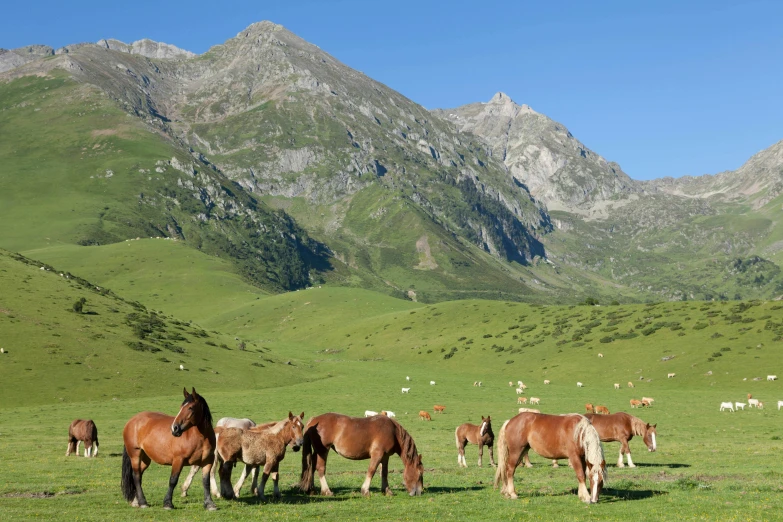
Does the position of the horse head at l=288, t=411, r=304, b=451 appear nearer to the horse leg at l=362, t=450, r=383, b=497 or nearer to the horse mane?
the horse leg at l=362, t=450, r=383, b=497

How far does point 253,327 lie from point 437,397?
109956 millimetres

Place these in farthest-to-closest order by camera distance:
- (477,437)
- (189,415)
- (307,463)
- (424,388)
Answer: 1. (424,388)
2. (477,437)
3. (307,463)
4. (189,415)

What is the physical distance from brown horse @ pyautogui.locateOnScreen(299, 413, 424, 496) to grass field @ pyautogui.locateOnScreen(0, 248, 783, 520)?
0.92 meters

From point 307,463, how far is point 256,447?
8.33 ft

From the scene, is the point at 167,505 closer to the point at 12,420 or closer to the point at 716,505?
the point at 716,505

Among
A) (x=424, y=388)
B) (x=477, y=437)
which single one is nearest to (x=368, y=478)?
(x=477, y=437)

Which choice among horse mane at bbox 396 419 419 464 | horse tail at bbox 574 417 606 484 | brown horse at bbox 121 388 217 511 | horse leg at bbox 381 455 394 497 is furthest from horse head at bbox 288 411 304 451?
horse tail at bbox 574 417 606 484

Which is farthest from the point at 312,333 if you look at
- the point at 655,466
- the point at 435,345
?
the point at 655,466

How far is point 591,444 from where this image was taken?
2148cm

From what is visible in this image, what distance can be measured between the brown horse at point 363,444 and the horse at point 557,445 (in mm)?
3356

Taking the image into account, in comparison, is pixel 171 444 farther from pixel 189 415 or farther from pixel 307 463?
pixel 307 463

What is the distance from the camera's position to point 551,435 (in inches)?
878

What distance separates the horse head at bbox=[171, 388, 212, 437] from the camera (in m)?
19.8

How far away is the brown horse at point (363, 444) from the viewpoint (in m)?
23.1
